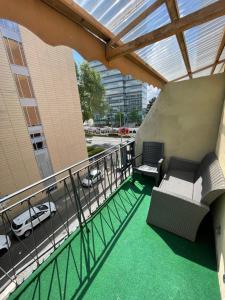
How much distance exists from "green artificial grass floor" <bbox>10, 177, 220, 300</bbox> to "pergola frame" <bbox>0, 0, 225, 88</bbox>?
221 cm

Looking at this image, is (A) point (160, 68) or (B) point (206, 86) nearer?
(A) point (160, 68)

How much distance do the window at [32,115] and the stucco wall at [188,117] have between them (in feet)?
20.3

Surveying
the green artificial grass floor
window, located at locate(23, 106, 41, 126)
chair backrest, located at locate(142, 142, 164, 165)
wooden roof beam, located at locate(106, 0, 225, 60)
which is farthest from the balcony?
window, located at locate(23, 106, 41, 126)

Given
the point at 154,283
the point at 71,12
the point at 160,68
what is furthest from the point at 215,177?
the point at 71,12

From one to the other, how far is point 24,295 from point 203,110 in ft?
13.2

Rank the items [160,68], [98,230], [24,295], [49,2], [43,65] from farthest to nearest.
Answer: [43,65] → [160,68] → [98,230] → [24,295] → [49,2]

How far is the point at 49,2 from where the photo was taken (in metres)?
0.98

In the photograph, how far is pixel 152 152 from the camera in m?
3.79

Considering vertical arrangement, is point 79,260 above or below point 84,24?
below

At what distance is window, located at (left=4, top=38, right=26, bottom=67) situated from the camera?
21.2 ft

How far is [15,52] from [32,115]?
280 cm

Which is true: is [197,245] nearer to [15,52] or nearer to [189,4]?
[189,4]

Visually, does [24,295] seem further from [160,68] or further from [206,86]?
[206,86]

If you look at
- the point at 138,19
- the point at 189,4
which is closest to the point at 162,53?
the point at 189,4
